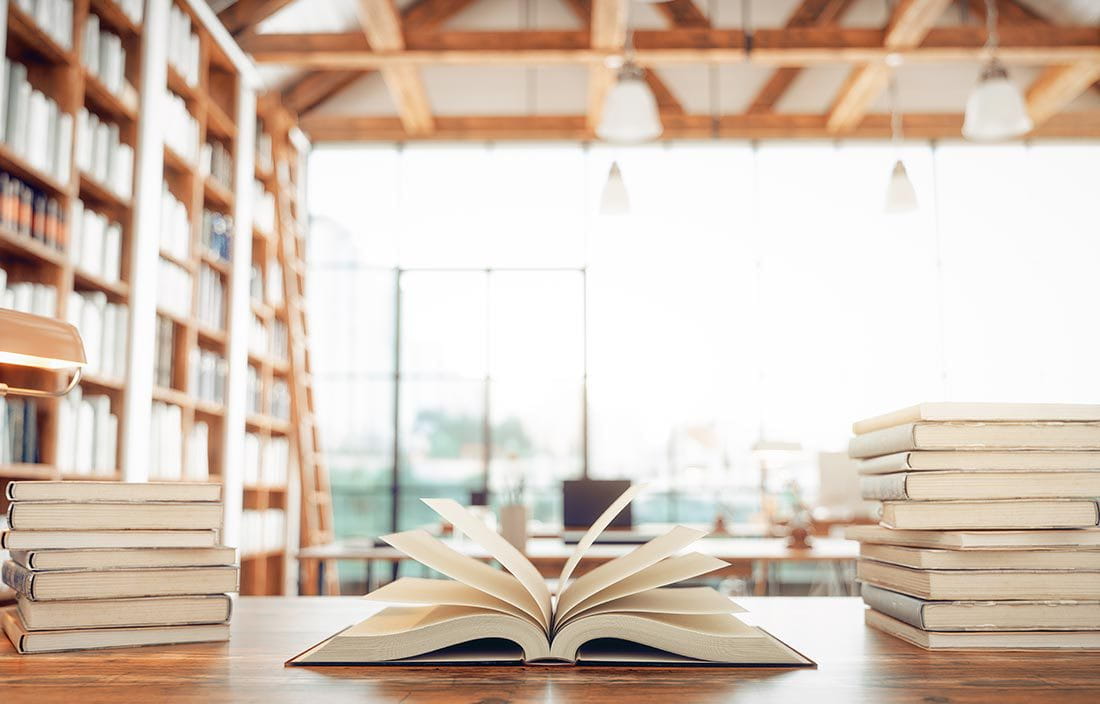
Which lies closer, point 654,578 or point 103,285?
point 654,578

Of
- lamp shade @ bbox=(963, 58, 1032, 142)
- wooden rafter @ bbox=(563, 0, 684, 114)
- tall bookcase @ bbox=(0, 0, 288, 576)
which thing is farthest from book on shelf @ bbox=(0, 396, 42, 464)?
wooden rafter @ bbox=(563, 0, 684, 114)

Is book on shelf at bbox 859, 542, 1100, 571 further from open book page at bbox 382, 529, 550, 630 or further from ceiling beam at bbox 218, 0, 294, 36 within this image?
ceiling beam at bbox 218, 0, 294, 36

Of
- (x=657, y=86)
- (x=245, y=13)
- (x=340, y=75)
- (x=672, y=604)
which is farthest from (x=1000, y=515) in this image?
(x=340, y=75)

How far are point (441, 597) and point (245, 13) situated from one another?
237 inches

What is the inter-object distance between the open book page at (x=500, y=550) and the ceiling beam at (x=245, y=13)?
5.92 metres

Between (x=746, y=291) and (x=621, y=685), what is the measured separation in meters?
7.49

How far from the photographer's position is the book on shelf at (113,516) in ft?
3.21

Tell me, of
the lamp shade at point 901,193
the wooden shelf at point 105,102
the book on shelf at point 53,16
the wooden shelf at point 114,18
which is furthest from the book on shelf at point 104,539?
the lamp shade at point 901,193

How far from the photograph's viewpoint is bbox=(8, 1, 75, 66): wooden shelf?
346cm

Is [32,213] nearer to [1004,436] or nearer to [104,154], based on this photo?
[104,154]

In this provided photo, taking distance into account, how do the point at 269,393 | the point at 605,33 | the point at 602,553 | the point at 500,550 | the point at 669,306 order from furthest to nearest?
the point at 669,306 < the point at 269,393 < the point at 605,33 < the point at 602,553 < the point at 500,550

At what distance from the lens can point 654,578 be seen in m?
0.96

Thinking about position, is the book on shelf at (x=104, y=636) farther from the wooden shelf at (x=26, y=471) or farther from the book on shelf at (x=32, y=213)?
the book on shelf at (x=32, y=213)

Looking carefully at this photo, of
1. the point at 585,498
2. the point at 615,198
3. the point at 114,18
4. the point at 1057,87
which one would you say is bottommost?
the point at 585,498
